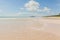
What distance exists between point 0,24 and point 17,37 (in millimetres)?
230

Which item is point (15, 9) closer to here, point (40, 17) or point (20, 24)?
point (20, 24)

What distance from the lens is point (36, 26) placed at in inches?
41.5

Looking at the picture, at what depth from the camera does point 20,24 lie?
1060mm

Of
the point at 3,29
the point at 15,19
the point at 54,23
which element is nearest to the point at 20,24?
the point at 15,19

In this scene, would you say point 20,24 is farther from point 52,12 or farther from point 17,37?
point 52,12

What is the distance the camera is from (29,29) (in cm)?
105

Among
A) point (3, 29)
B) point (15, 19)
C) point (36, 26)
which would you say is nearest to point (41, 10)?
point (36, 26)

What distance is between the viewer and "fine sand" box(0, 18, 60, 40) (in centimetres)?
104

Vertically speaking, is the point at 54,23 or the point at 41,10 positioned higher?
the point at 41,10

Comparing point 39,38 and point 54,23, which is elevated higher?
point 54,23

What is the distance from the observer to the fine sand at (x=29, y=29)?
3.42ft

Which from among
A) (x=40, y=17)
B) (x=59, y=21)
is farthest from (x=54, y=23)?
(x=40, y=17)

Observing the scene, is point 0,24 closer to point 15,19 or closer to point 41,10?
point 15,19

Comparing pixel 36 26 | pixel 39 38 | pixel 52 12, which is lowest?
pixel 39 38
